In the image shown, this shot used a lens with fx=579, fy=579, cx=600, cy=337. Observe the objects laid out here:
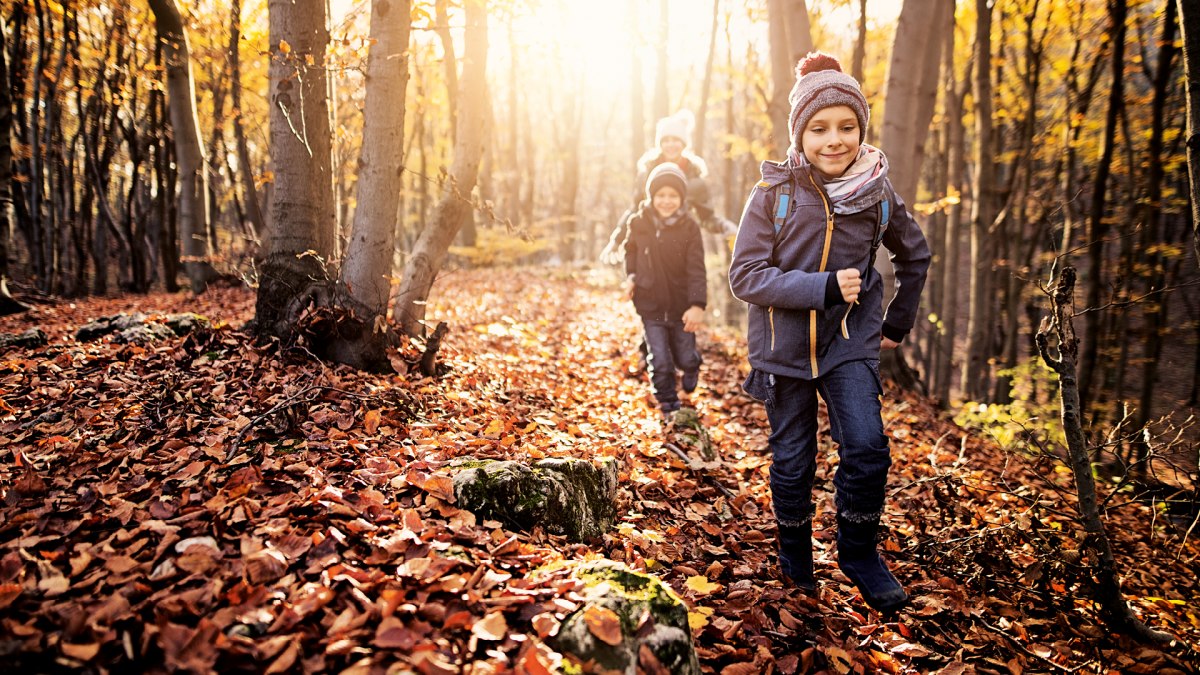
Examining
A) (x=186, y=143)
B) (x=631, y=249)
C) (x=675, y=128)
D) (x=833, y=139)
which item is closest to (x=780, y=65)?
(x=675, y=128)

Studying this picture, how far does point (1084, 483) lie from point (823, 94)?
2052 mm

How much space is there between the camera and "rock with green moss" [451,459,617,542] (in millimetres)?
2467

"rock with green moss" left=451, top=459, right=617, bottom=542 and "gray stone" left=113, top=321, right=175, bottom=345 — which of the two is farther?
"gray stone" left=113, top=321, right=175, bottom=345

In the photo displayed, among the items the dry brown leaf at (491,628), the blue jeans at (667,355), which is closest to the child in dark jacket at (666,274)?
the blue jeans at (667,355)

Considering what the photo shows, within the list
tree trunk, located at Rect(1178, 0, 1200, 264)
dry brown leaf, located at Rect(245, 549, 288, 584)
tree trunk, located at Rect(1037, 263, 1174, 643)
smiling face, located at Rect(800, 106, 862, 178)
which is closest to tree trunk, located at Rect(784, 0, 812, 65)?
tree trunk, located at Rect(1178, 0, 1200, 264)

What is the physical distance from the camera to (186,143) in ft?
30.3

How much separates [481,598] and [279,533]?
781 millimetres

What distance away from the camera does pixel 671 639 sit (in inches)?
72.2

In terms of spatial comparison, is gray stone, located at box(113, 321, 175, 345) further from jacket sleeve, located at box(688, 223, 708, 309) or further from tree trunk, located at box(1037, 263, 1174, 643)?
tree trunk, located at box(1037, 263, 1174, 643)

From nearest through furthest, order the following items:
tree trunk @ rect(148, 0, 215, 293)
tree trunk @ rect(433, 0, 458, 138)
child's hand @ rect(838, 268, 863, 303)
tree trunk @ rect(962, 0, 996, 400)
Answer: child's hand @ rect(838, 268, 863, 303), tree trunk @ rect(433, 0, 458, 138), tree trunk @ rect(148, 0, 215, 293), tree trunk @ rect(962, 0, 996, 400)

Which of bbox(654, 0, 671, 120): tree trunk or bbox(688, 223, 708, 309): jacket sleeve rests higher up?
bbox(654, 0, 671, 120): tree trunk

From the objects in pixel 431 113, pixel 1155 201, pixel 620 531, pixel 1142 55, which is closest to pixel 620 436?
pixel 620 531

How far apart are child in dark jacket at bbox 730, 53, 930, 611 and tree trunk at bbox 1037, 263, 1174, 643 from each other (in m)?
0.57

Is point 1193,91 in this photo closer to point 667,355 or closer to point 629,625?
point 667,355
